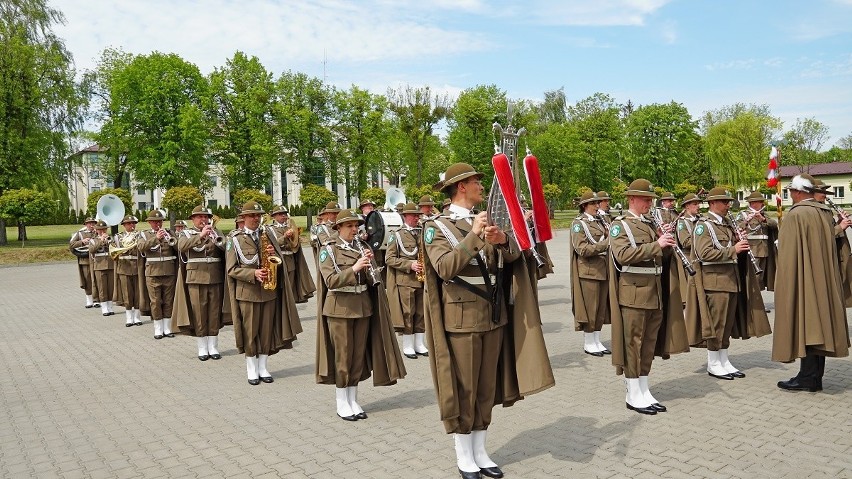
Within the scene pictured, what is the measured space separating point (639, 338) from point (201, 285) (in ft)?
22.3

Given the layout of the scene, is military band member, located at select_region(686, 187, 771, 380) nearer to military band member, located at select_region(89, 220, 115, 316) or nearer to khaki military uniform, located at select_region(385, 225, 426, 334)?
khaki military uniform, located at select_region(385, 225, 426, 334)

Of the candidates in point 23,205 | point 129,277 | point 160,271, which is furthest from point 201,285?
point 23,205

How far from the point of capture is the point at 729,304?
820cm

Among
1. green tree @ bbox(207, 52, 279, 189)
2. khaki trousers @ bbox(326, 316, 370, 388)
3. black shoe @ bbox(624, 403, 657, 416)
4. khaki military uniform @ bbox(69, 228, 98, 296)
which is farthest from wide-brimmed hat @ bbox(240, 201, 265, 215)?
green tree @ bbox(207, 52, 279, 189)

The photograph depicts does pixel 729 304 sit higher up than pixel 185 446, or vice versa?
pixel 729 304

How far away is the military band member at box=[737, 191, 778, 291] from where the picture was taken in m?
12.7

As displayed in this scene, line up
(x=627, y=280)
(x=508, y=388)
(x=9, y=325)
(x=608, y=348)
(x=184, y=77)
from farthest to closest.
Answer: (x=184, y=77)
(x=9, y=325)
(x=608, y=348)
(x=627, y=280)
(x=508, y=388)

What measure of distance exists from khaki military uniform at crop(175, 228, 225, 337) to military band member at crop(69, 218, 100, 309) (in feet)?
25.1

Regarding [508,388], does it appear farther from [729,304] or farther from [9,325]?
[9,325]

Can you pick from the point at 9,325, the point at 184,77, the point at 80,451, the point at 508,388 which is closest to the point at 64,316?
the point at 9,325

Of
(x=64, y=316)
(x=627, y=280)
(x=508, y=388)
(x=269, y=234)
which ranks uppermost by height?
(x=269, y=234)

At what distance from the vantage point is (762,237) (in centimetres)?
1298

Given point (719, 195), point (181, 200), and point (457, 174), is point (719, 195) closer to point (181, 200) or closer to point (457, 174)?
point (457, 174)

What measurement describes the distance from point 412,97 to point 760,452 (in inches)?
2271
